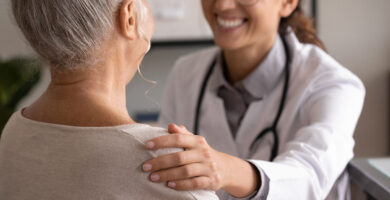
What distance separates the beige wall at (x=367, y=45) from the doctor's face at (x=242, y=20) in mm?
1769

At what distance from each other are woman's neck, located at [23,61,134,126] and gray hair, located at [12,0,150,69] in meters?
0.03

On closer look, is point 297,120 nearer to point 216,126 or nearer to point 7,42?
point 216,126

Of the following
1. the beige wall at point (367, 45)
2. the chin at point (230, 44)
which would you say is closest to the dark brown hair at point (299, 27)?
the chin at point (230, 44)

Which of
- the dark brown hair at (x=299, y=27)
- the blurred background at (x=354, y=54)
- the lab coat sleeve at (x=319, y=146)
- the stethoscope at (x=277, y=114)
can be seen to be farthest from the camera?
the blurred background at (x=354, y=54)

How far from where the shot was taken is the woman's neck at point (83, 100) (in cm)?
85

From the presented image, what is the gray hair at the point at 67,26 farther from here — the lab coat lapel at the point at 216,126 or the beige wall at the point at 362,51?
the beige wall at the point at 362,51

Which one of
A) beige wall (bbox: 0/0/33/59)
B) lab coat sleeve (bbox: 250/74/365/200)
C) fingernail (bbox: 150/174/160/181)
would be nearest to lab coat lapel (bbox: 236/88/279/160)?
lab coat sleeve (bbox: 250/74/365/200)

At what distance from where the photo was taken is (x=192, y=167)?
86 cm

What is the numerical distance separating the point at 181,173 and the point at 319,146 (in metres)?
0.54

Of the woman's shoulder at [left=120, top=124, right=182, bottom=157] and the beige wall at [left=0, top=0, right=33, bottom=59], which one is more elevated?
the woman's shoulder at [left=120, top=124, right=182, bottom=157]

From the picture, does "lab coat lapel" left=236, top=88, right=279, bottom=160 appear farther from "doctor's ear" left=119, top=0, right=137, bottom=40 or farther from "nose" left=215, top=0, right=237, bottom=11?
"doctor's ear" left=119, top=0, right=137, bottom=40

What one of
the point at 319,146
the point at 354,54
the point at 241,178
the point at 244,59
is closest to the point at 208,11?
the point at 244,59

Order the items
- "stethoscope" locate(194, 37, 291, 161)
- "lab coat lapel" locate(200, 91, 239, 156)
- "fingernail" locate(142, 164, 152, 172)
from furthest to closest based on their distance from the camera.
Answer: "lab coat lapel" locate(200, 91, 239, 156) → "stethoscope" locate(194, 37, 291, 161) → "fingernail" locate(142, 164, 152, 172)

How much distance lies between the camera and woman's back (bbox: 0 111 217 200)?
799mm
